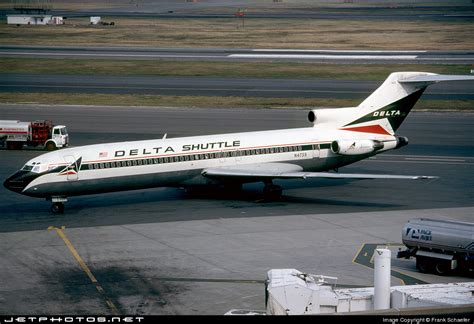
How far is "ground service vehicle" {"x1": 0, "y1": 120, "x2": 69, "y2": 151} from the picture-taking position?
206 feet

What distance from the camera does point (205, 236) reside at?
41.0 metres

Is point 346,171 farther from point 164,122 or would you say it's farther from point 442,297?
point 442,297

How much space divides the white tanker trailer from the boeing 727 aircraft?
9.84 metres

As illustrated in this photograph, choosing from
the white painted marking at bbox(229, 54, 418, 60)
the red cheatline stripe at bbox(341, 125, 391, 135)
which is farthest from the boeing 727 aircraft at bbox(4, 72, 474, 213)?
the white painted marking at bbox(229, 54, 418, 60)

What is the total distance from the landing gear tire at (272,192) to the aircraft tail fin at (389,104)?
20.2ft

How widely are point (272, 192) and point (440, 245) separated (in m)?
15.0

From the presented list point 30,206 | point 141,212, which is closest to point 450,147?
point 141,212

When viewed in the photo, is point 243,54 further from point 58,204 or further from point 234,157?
point 58,204

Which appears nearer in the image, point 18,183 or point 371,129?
point 18,183

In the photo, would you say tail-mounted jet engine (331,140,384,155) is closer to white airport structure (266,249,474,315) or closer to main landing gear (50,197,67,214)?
main landing gear (50,197,67,214)

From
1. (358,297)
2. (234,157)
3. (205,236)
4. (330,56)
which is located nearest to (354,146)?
(234,157)

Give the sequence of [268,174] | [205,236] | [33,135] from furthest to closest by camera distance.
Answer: [33,135]
[268,174]
[205,236]

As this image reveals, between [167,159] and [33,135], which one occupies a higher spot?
[33,135]

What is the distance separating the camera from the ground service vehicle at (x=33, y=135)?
206ft
